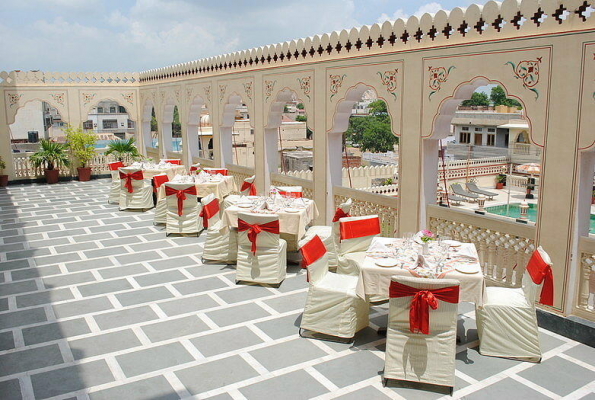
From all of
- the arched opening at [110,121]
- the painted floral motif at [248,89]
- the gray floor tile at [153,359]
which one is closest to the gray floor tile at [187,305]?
the gray floor tile at [153,359]

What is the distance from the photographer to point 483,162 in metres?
37.3

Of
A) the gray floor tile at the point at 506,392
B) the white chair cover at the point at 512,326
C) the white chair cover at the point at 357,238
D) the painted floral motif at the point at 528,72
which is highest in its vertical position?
the painted floral motif at the point at 528,72

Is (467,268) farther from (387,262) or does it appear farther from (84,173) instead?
(84,173)

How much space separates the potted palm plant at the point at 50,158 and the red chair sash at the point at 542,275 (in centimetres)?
1400

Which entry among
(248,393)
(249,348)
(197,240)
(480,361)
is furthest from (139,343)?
(197,240)

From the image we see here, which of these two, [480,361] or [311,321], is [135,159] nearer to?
[311,321]

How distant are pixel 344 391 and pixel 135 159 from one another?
44.0 feet

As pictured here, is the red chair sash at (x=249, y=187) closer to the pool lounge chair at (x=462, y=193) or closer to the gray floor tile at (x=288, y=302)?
the gray floor tile at (x=288, y=302)

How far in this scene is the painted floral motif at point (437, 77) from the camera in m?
6.34

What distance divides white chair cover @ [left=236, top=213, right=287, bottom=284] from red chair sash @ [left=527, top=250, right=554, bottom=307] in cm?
292

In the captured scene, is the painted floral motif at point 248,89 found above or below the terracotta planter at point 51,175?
above

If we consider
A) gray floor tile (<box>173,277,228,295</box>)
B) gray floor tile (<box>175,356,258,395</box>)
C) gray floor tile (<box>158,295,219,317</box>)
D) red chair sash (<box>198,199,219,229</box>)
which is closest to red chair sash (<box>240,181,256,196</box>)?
red chair sash (<box>198,199,219,229</box>)

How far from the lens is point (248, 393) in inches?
162

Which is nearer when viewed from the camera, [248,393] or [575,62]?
[248,393]
